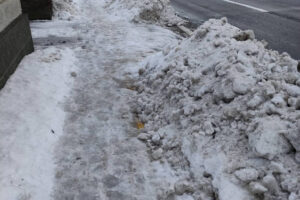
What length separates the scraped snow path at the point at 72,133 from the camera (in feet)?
12.4

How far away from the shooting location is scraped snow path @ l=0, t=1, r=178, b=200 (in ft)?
12.4

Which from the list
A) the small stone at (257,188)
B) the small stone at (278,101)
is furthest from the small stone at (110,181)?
the small stone at (278,101)

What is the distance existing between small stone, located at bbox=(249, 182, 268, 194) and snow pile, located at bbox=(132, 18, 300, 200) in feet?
0.03

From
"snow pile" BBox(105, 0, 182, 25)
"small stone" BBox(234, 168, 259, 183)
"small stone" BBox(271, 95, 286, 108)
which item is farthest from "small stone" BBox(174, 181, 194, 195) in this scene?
"snow pile" BBox(105, 0, 182, 25)

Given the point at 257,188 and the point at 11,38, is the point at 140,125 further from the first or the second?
the point at 11,38

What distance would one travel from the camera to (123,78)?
677 cm

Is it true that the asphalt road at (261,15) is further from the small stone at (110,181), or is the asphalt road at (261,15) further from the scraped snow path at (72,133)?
the small stone at (110,181)

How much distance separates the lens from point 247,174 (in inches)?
132

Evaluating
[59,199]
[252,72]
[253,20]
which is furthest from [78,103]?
[253,20]

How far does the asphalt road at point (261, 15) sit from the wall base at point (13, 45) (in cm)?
640

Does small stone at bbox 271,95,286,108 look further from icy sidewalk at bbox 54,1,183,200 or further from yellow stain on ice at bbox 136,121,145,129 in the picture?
yellow stain on ice at bbox 136,121,145,129

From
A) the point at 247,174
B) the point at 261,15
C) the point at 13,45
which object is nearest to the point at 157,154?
the point at 247,174

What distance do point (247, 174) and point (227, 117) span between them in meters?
0.93

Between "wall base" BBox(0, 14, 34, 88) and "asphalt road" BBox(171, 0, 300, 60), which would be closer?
"wall base" BBox(0, 14, 34, 88)
